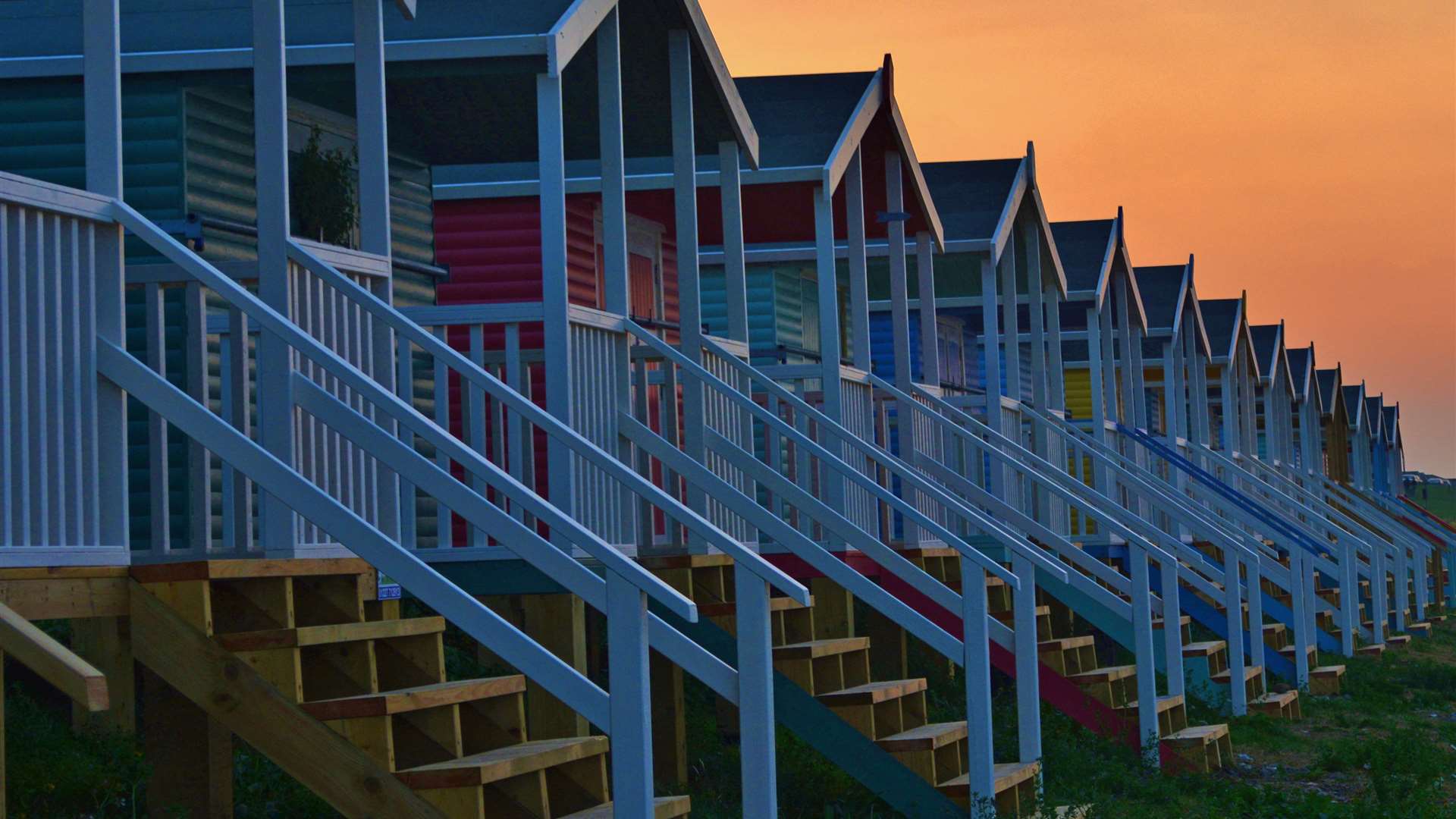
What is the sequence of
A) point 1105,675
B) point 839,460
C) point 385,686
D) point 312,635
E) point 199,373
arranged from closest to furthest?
point 312,635 < point 385,686 < point 199,373 < point 839,460 < point 1105,675

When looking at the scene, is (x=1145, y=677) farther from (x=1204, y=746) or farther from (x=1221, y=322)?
(x=1221, y=322)

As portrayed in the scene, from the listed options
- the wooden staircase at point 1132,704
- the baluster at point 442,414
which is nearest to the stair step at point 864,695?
the baluster at point 442,414

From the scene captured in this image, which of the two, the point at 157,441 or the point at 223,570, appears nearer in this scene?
the point at 223,570

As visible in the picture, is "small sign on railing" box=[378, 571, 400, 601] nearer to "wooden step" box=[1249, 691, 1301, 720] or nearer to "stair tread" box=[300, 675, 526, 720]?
"stair tread" box=[300, 675, 526, 720]

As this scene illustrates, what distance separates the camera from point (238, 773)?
31.6 feet

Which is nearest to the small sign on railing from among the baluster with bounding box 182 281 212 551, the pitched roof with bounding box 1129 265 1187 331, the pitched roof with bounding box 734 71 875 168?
the baluster with bounding box 182 281 212 551

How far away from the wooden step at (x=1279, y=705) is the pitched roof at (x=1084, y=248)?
669 cm

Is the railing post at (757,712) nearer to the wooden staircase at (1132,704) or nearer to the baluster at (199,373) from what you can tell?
the baluster at (199,373)

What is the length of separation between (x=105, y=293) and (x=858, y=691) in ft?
14.1

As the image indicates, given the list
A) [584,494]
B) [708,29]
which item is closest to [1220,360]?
[708,29]

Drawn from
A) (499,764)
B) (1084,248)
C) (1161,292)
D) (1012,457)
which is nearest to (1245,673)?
(1012,457)

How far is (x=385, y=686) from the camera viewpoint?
22.5 feet

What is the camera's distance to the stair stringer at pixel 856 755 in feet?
29.6

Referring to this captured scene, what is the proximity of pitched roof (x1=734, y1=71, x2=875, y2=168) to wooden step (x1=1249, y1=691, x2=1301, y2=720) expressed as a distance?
5.46 meters
